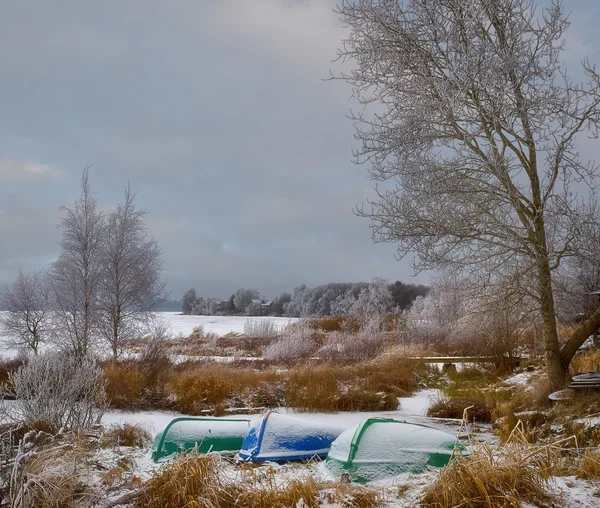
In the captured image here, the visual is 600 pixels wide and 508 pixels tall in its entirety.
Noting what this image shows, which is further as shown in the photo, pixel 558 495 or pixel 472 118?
pixel 472 118

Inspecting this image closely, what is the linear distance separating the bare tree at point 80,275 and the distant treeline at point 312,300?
3630 cm

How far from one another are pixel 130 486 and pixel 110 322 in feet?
44.1

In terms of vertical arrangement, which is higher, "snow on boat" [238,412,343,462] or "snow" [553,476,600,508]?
"snow" [553,476,600,508]

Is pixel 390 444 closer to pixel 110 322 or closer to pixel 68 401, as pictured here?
pixel 68 401

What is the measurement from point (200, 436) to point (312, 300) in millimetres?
66661

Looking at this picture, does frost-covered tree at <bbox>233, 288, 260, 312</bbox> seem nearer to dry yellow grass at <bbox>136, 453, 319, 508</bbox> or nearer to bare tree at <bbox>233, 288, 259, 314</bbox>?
bare tree at <bbox>233, 288, 259, 314</bbox>

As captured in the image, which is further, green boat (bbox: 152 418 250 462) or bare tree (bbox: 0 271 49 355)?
bare tree (bbox: 0 271 49 355)

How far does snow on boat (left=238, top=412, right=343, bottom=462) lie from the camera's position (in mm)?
6824

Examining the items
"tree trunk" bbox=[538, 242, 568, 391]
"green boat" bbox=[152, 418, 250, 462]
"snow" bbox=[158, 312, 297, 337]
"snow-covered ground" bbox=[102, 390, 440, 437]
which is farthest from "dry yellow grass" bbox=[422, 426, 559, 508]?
"snow" bbox=[158, 312, 297, 337]

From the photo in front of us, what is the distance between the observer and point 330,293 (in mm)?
75125

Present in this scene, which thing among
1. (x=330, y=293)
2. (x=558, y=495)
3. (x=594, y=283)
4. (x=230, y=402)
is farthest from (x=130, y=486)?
(x=330, y=293)

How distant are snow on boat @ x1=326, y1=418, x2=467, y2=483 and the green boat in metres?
1.97

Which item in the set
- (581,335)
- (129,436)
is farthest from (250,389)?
(581,335)

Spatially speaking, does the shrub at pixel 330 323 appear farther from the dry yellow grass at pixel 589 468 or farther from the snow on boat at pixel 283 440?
the dry yellow grass at pixel 589 468
